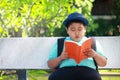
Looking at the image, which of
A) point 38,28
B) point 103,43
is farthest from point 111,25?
point 103,43

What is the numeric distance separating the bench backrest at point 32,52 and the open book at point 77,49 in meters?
0.87

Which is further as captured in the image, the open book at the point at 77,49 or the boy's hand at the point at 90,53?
the boy's hand at the point at 90,53

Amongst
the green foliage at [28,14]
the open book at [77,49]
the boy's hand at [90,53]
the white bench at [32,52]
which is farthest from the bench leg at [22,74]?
the green foliage at [28,14]

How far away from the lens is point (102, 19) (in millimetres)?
A: 14312

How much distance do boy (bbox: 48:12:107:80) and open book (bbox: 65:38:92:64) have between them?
8 centimetres

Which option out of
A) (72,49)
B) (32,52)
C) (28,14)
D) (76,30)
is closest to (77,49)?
(72,49)

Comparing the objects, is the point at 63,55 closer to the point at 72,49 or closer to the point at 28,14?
the point at 72,49

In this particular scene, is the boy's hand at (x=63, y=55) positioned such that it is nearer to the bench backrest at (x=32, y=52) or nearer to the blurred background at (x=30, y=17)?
the bench backrest at (x=32, y=52)

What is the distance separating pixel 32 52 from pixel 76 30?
2.86 feet

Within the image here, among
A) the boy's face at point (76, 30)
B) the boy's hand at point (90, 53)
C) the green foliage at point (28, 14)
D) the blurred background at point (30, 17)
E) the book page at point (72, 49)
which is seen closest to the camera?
the book page at point (72, 49)

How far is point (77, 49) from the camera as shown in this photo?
4355 mm

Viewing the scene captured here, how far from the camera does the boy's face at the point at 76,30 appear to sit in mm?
4629

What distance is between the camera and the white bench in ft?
17.3

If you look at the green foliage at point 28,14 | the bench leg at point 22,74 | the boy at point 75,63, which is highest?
the green foliage at point 28,14
